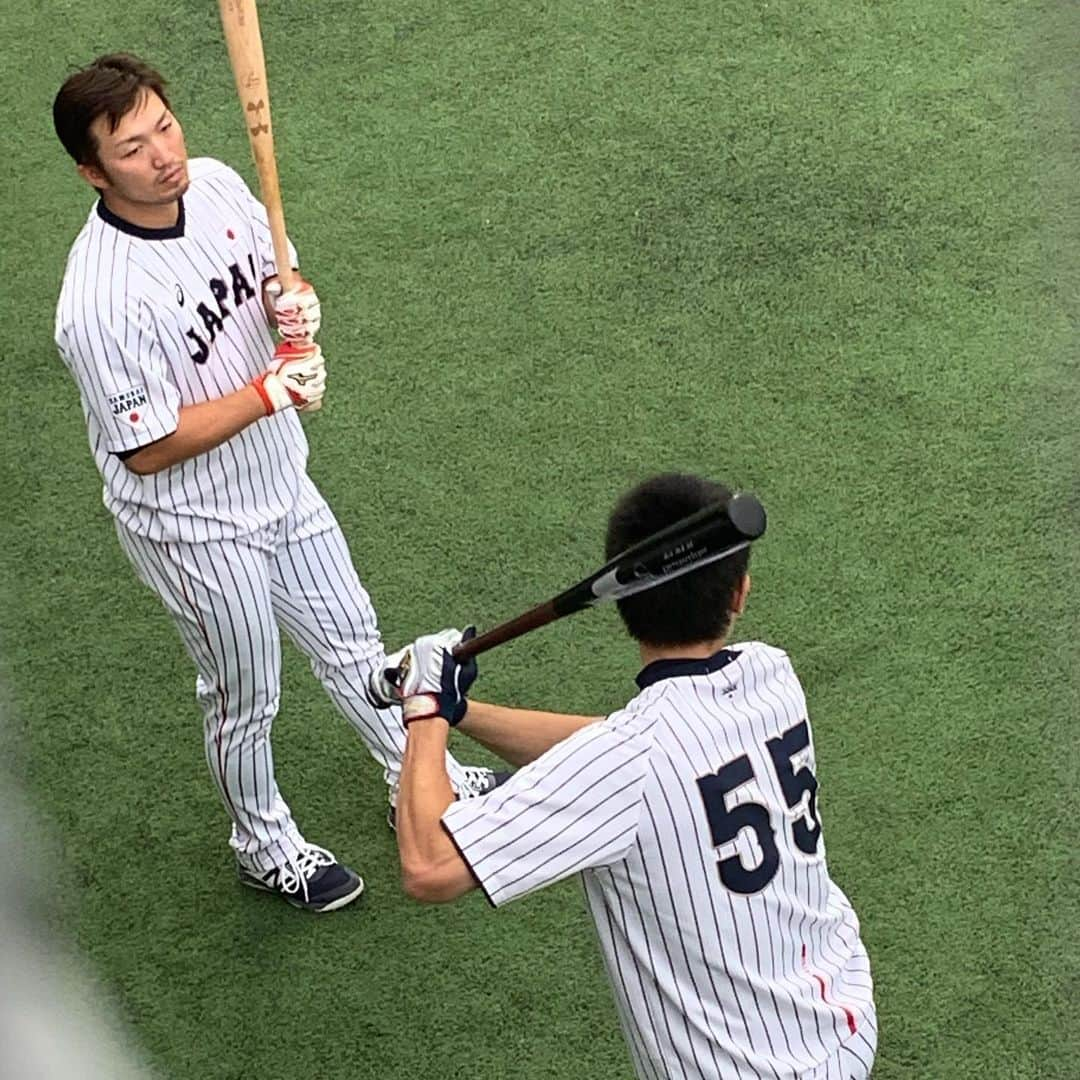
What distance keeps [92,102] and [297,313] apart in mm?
515

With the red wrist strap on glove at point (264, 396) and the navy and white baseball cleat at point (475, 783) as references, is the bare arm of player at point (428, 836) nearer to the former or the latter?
the red wrist strap on glove at point (264, 396)

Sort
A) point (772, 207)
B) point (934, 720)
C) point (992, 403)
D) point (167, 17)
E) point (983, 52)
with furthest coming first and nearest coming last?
1. point (167, 17)
2. point (983, 52)
3. point (772, 207)
4. point (992, 403)
5. point (934, 720)

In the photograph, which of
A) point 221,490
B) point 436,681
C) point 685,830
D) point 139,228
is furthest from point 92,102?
point 685,830

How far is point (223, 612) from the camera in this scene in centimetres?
331

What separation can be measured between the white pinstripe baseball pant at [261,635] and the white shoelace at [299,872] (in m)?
0.02

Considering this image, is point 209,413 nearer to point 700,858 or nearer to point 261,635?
point 261,635

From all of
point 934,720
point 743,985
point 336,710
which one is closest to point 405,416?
point 336,710

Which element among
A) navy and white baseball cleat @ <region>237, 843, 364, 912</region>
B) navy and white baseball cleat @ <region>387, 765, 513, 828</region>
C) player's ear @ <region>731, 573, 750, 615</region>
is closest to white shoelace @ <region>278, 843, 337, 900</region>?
navy and white baseball cleat @ <region>237, 843, 364, 912</region>

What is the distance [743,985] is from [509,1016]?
4.03ft

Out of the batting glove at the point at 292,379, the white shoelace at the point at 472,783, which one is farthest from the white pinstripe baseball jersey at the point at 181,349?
the white shoelace at the point at 472,783

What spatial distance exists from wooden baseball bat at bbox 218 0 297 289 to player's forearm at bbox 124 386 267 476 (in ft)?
0.86

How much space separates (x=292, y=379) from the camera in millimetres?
3129

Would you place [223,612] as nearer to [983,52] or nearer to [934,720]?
[934,720]

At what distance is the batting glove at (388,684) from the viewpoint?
2.87 m
